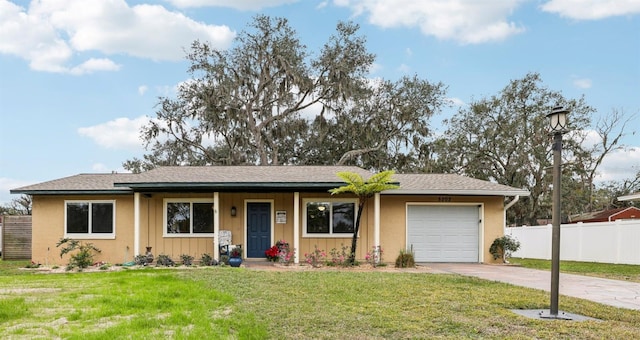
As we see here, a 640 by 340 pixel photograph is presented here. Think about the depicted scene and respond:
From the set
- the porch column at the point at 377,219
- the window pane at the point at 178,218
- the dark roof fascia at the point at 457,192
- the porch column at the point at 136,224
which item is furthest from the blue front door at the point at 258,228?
the dark roof fascia at the point at 457,192

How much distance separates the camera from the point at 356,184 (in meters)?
13.4

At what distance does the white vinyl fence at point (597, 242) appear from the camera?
15547 mm

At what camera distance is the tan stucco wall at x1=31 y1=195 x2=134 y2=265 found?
15.3 meters

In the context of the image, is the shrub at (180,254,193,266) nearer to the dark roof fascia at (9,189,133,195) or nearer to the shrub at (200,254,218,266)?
the shrub at (200,254,218,266)

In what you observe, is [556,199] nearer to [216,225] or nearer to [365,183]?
[365,183]

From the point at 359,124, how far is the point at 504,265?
14452 millimetres

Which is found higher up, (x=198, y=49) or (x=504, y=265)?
(x=198, y=49)

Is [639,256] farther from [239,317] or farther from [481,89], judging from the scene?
[481,89]

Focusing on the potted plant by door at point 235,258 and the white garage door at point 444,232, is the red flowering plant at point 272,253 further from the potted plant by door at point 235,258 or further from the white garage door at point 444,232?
the white garage door at point 444,232

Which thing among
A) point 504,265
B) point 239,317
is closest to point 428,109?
point 504,265

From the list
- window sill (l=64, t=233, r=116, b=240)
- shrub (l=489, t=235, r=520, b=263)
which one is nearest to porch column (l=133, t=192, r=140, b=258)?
window sill (l=64, t=233, r=116, b=240)

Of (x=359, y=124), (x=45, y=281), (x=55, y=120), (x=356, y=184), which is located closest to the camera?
(x=45, y=281)

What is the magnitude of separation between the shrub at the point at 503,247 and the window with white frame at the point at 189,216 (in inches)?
330

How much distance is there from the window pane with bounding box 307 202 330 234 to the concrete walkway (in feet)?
11.5
